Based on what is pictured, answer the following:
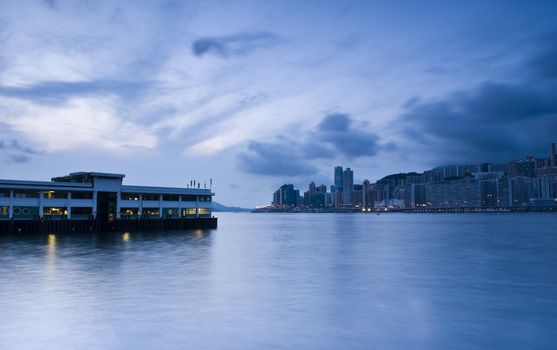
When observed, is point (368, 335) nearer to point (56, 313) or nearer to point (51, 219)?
point (56, 313)

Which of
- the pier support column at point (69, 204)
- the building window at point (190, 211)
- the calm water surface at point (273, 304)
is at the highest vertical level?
the pier support column at point (69, 204)

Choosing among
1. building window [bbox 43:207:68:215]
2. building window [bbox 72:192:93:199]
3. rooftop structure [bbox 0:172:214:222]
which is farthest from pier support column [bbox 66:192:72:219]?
building window [bbox 72:192:93:199]

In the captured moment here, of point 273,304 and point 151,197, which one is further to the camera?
point 151,197

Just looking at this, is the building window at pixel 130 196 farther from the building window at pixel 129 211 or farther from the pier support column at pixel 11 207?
the pier support column at pixel 11 207

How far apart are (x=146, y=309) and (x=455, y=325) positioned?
1406 cm

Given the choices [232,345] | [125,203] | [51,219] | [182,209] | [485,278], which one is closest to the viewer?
[232,345]

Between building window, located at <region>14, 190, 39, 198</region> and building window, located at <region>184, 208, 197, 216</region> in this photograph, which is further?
building window, located at <region>184, 208, 197, 216</region>

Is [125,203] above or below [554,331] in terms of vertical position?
above

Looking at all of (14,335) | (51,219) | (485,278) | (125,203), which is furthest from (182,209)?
(14,335)

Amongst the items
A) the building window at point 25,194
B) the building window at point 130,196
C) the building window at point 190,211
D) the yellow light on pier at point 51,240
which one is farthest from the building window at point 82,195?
the building window at point 190,211

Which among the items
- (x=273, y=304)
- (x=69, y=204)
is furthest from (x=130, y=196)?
(x=273, y=304)

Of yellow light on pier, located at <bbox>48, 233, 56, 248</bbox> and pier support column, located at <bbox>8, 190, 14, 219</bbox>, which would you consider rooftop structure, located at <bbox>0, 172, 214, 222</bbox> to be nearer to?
pier support column, located at <bbox>8, 190, 14, 219</bbox>

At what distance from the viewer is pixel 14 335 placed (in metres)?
17.8

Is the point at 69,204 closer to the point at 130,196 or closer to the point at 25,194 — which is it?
the point at 25,194
